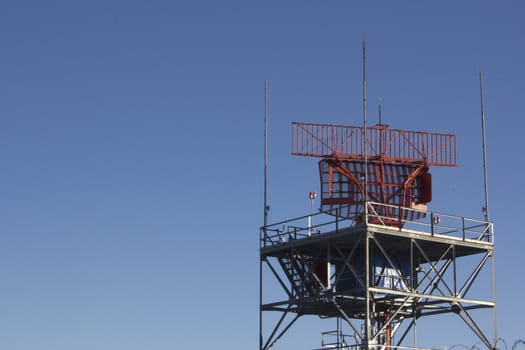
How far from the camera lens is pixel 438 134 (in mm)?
91188

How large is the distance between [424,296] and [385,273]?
9.97ft

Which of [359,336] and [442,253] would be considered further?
[442,253]

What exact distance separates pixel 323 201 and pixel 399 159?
5.64 meters

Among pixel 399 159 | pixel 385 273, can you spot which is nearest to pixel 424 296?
pixel 385 273

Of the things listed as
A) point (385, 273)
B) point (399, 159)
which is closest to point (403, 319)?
point (385, 273)

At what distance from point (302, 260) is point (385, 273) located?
4996 mm

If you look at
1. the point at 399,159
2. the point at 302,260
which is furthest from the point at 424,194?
the point at 302,260

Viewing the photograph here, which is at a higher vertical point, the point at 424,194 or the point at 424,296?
the point at 424,194

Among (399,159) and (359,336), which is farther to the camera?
(399,159)

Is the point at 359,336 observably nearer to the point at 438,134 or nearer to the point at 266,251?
the point at 266,251

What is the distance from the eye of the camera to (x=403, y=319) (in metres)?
89.8

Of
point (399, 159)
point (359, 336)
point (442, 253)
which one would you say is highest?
point (399, 159)

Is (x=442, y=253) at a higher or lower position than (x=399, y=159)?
lower

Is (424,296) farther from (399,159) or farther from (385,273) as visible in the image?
(399,159)
